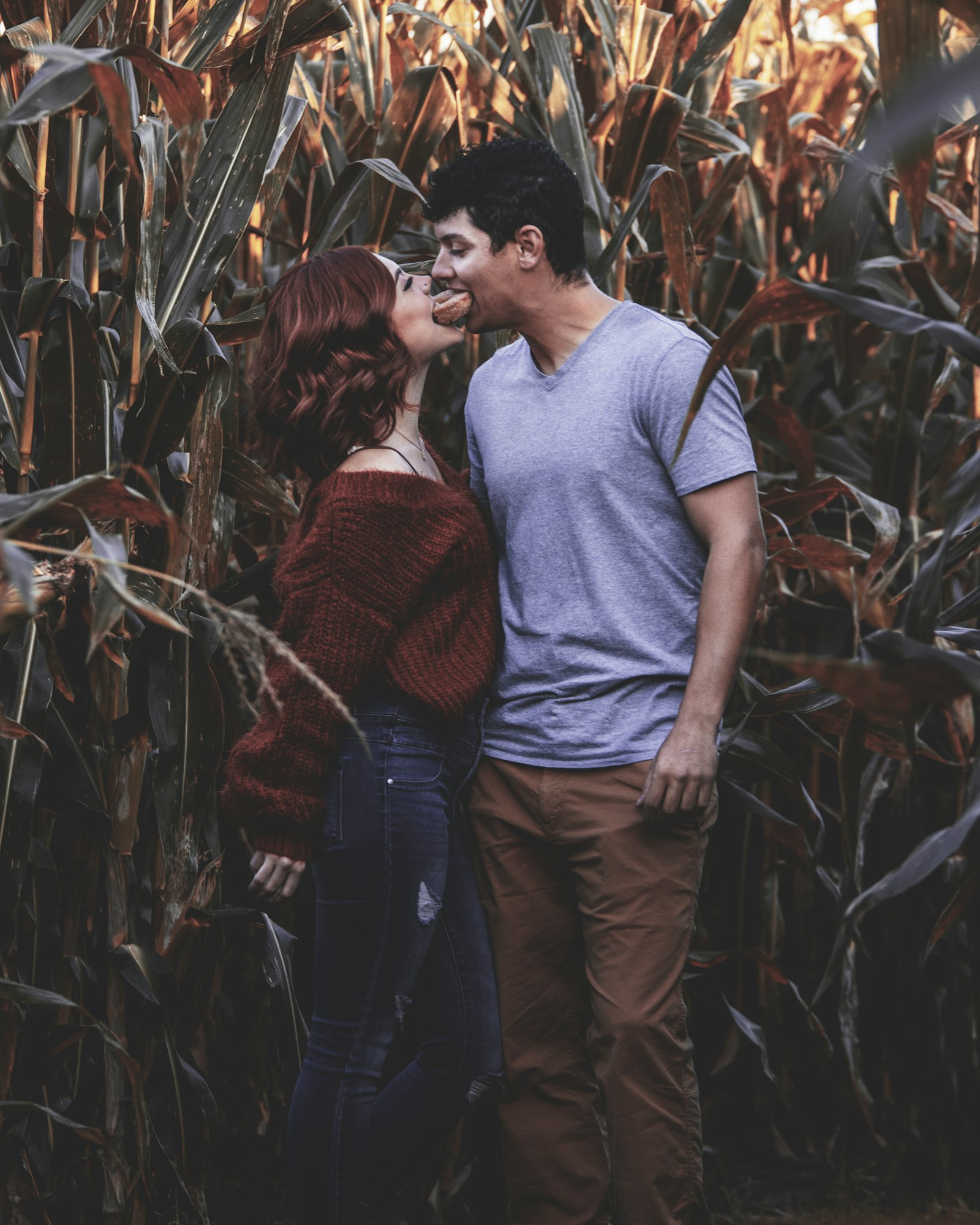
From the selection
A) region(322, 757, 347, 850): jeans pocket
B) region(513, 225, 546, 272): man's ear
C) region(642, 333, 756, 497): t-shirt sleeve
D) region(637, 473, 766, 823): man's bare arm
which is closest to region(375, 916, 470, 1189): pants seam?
region(322, 757, 347, 850): jeans pocket

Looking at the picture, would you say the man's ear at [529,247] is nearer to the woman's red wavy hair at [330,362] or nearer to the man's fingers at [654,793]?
the woman's red wavy hair at [330,362]

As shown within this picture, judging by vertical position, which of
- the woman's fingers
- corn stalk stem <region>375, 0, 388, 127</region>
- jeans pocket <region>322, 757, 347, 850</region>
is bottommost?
the woman's fingers

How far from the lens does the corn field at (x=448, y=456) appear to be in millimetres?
1167

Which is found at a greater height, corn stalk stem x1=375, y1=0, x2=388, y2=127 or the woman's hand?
corn stalk stem x1=375, y1=0, x2=388, y2=127

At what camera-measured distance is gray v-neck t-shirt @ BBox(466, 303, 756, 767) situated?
1499 mm

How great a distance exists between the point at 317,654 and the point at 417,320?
493 millimetres

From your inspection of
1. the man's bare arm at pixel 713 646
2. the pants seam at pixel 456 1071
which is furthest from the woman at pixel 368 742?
the man's bare arm at pixel 713 646

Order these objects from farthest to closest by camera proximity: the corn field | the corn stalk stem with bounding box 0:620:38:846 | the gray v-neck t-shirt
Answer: the gray v-neck t-shirt
the corn stalk stem with bounding box 0:620:38:846
the corn field

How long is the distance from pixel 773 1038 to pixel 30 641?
1595mm

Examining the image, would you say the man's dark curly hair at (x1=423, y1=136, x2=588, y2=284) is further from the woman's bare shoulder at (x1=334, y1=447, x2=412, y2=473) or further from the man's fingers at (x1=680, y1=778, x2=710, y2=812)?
the man's fingers at (x1=680, y1=778, x2=710, y2=812)

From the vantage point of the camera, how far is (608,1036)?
149cm

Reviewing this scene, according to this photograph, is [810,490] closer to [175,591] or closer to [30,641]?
[175,591]

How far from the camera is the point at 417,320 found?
1595 mm

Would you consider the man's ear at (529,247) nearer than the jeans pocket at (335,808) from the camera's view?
No
